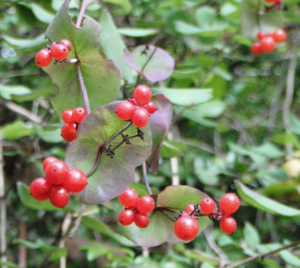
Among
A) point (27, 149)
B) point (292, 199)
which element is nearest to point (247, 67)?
point (292, 199)

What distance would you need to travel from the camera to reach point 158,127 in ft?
1.79

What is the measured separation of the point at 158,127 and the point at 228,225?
0.62 ft

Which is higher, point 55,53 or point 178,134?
point 55,53

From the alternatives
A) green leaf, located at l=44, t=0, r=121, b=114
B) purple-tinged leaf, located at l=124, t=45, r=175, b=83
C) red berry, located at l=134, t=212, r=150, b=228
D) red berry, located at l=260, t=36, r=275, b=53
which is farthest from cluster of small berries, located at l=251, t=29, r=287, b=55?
red berry, located at l=134, t=212, r=150, b=228

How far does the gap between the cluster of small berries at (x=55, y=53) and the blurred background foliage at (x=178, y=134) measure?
0.54 feet

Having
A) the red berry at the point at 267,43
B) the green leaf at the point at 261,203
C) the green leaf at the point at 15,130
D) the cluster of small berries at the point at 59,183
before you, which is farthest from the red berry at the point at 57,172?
the red berry at the point at 267,43

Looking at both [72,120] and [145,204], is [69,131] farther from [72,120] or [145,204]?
[145,204]

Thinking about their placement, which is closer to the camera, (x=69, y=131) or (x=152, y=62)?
(x=69, y=131)

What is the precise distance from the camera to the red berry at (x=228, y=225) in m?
0.45

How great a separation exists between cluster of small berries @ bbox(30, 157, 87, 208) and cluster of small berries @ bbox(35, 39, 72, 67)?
155mm

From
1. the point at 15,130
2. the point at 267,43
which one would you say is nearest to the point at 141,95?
the point at 15,130

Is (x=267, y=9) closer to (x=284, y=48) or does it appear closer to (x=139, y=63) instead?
(x=139, y=63)

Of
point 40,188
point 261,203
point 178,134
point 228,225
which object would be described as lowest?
point 178,134

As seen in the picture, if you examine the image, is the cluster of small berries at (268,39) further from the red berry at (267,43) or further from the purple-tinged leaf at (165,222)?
the purple-tinged leaf at (165,222)
